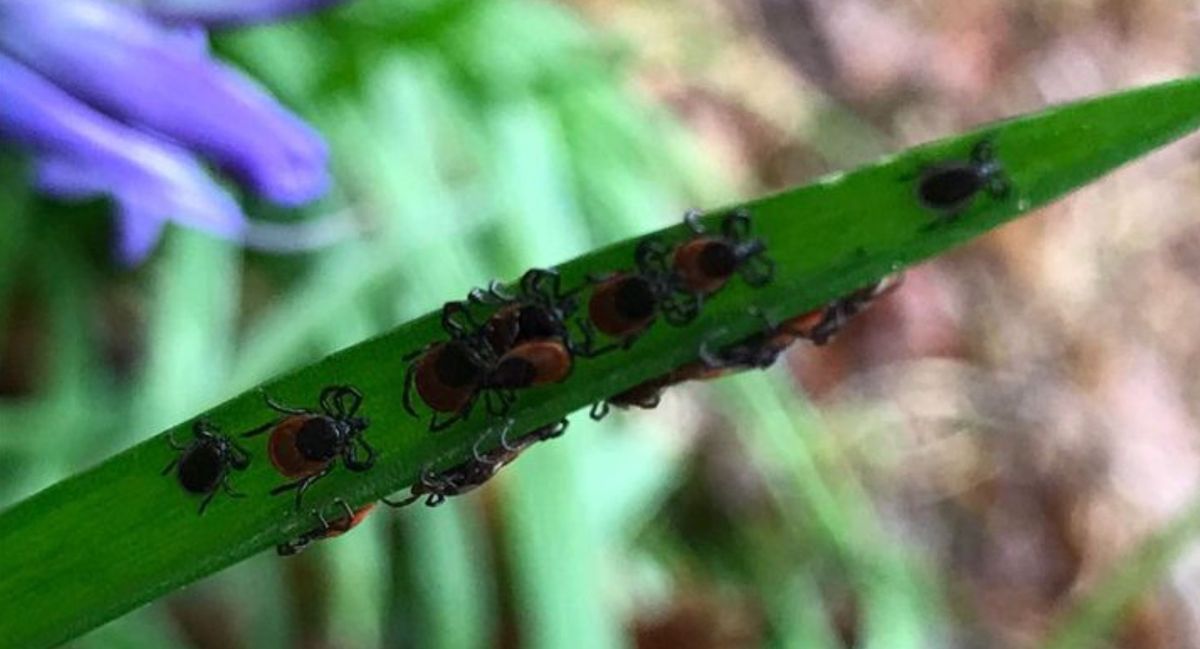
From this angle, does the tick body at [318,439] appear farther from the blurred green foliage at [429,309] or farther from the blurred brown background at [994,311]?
the blurred brown background at [994,311]

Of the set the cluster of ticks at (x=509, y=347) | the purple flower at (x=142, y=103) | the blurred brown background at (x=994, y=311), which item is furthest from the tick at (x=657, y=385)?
the blurred brown background at (x=994, y=311)

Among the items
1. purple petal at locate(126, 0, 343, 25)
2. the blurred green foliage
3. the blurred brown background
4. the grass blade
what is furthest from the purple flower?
the blurred brown background

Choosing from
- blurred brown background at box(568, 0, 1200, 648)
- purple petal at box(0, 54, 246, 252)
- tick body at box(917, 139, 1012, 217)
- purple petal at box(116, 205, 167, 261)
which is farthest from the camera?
blurred brown background at box(568, 0, 1200, 648)

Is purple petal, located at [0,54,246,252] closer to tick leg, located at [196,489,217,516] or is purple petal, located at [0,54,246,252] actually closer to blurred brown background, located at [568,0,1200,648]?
tick leg, located at [196,489,217,516]

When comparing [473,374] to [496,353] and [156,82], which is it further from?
[156,82]

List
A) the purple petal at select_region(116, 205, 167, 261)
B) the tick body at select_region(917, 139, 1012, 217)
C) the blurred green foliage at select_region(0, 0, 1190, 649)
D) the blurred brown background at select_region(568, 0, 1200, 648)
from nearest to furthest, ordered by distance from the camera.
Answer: the tick body at select_region(917, 139, 1012, 217) < the purple petal at select_region(116, 205, 167, 261) < the blurred green foliage at select_region(0, 0, 1190, 649) < the blurred brown background at select_region(568, 0, 1200, 648)

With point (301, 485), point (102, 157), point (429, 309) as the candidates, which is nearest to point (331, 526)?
point (301, 485)
